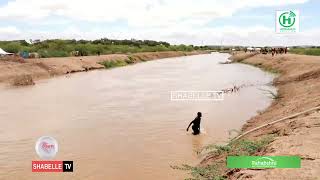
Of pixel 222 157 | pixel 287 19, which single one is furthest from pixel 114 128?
pixel 287 19

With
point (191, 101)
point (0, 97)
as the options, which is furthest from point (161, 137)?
point (0, 97)

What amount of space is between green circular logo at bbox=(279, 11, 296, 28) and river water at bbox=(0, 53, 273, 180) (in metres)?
4.54

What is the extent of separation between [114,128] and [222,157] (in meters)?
6.60

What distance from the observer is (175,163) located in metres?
12.0

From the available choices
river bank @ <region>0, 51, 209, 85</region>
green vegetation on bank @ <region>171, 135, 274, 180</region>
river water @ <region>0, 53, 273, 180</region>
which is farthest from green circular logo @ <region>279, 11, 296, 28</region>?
river bank @ <region>0, 51, 209, 85</region>

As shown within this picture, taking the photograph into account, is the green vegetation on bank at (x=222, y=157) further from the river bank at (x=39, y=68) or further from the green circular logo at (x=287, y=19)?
the river bank at (x=39, y=68)

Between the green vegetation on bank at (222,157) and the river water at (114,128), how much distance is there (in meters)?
0.58

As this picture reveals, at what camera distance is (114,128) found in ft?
55.3

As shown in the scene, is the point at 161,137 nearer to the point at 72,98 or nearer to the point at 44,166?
the point at 44,166

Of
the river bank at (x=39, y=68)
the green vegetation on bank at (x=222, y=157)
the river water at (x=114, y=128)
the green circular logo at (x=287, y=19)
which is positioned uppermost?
the green circular logo at (x=287, y=19)

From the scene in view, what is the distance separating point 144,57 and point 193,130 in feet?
249

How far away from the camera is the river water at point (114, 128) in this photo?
1180 cm

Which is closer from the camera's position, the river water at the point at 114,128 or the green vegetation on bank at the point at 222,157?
the green vegetation on bank at the point at 222,157

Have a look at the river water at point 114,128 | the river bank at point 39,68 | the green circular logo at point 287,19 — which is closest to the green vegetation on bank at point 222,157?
the river water at point 114,128
